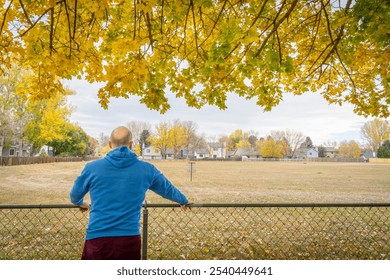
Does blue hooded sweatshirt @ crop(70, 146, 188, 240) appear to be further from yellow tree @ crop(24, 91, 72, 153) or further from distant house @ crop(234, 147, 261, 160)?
distant house @ crop(234, 147, 261, 160)

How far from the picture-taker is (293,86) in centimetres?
630

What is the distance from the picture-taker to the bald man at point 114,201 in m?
2.04

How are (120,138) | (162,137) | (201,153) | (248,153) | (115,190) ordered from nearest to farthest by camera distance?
(115,190)
(120,138)
(162,137)
(201,153)
(248,153)

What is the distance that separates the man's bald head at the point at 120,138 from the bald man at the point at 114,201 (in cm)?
9

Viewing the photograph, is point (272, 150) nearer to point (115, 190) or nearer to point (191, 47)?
point (191, 47)

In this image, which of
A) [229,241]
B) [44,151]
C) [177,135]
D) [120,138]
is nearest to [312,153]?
[177,135]

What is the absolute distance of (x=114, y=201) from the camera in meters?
2.05

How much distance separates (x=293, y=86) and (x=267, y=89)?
121cm

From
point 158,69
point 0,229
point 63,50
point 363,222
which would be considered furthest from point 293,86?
point 0,229

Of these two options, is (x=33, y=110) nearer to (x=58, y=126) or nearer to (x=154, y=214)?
(x=58, y=126)

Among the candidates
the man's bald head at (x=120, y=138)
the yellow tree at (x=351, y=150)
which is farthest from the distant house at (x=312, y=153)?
the man's bald head at (x=120, y=138)

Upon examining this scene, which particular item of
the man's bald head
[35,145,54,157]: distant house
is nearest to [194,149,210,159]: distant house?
[35,145,54,157]: distant house

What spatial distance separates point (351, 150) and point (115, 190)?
120 m

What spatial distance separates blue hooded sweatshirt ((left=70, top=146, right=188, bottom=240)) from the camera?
2.04 metres
